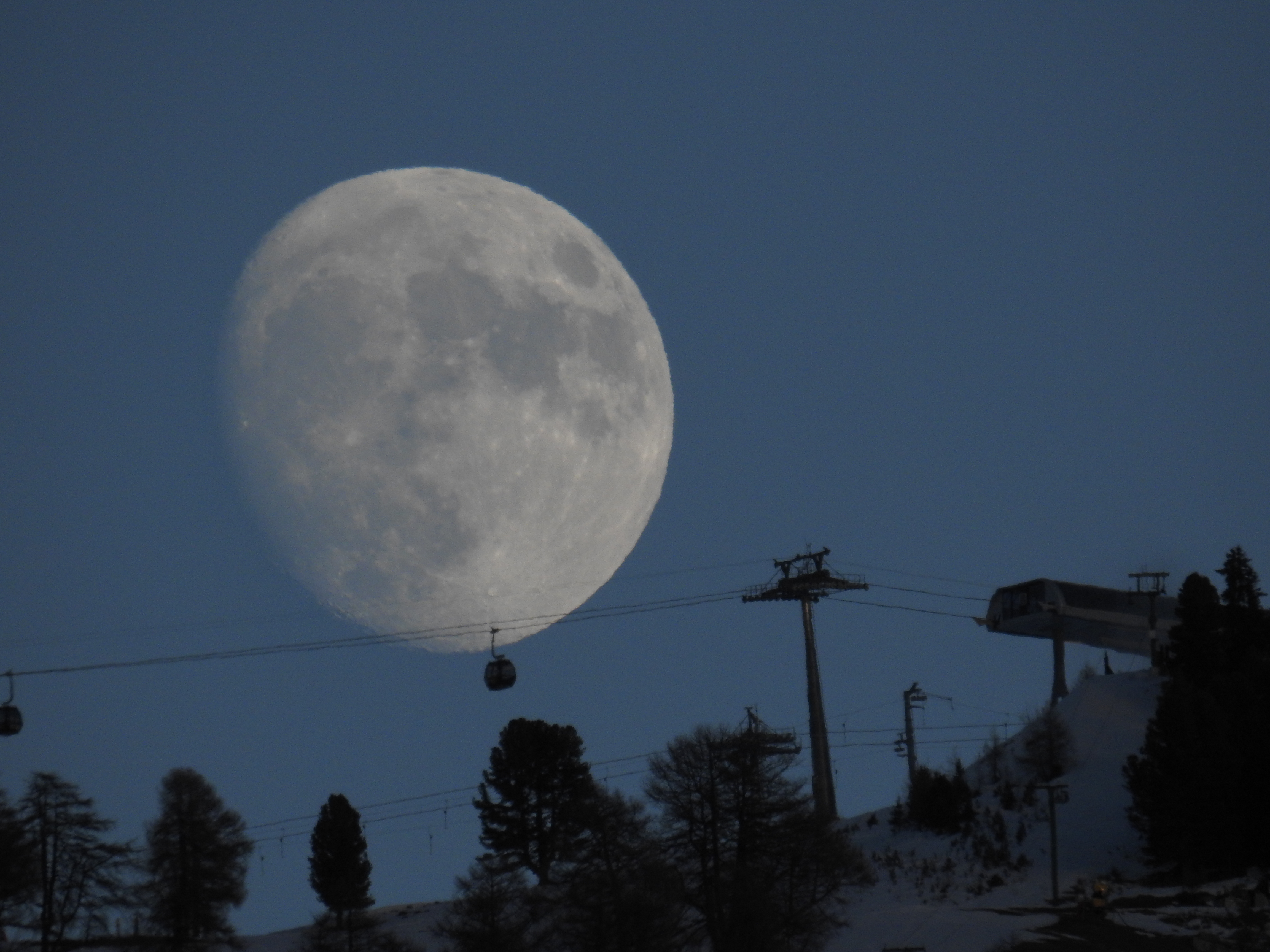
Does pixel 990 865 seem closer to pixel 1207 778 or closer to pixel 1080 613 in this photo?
pixel 1207 778

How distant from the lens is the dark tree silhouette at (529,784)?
214ft

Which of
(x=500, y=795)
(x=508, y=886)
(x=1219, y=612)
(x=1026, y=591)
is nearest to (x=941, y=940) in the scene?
(x=508, y=886)

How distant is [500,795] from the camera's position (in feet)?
221

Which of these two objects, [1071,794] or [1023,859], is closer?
[1023,859]

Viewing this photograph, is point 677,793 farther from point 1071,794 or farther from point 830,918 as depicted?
point 1071,794

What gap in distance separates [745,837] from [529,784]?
18316mm

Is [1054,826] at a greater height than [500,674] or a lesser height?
lesser

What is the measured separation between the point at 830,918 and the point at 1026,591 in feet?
164

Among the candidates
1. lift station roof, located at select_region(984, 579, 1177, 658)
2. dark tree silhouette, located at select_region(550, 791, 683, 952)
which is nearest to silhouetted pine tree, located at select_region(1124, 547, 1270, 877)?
dark tree silhouette, located at select_region(550, 791, 683, 952)

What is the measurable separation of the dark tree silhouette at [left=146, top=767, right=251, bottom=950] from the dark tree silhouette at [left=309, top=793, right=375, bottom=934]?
597cm

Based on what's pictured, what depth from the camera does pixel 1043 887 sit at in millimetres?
59594

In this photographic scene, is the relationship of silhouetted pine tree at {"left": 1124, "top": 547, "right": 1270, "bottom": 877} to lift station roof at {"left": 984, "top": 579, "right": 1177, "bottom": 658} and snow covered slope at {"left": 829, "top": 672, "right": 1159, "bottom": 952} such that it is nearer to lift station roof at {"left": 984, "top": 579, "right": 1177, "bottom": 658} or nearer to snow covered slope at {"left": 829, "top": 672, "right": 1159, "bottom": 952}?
snow covered slope at {"left": 829, "top": 672, "right": 1159, "bottom": 952}

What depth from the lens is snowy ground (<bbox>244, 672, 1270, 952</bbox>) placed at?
47938 millimetres

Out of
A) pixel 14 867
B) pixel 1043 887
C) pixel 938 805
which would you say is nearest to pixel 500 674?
pixel 14 867
